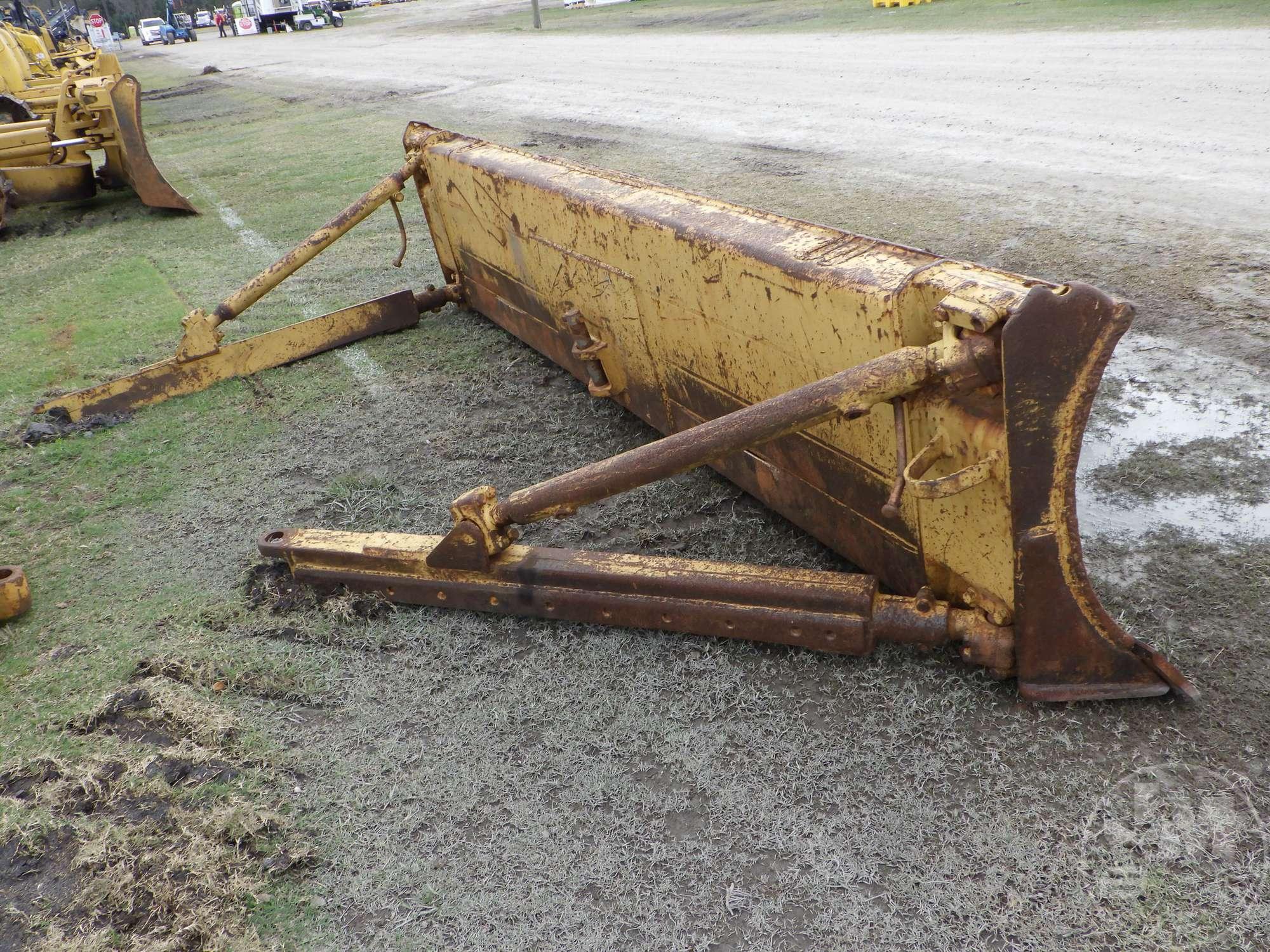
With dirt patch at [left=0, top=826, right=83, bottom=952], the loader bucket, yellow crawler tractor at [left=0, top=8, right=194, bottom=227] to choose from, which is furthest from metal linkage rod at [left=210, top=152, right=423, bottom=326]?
yellow crawler tractor at [left=0, top=8, right=194, bottom=227]

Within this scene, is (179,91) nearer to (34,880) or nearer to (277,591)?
(277,591)

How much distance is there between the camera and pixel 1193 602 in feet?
8.29

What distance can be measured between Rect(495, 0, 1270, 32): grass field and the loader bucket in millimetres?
10181

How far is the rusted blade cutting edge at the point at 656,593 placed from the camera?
232cm

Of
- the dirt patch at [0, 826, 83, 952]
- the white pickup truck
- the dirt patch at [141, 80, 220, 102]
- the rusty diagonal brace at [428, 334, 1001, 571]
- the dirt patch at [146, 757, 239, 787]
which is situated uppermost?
the white pickup truck

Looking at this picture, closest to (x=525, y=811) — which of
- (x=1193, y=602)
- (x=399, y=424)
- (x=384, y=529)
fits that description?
(x=384, y=529)

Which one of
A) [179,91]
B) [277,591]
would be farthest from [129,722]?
[179,91]

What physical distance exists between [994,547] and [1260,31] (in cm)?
1035

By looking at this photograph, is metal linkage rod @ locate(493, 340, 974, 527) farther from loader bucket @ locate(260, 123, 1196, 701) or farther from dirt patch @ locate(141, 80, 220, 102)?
dirt patch @ locate(141, 80, 220, 102)

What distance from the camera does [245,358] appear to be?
497 cm

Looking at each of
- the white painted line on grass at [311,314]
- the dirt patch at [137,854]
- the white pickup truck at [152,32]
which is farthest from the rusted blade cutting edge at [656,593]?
the white pickup truck at [152,32]

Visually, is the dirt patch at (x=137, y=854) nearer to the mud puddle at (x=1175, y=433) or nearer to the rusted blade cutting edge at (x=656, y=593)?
the rusted blade cutting edge at (x=656, y=593)

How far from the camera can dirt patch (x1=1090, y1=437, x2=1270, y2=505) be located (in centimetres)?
298

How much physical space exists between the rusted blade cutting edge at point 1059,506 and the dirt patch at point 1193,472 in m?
1.02
